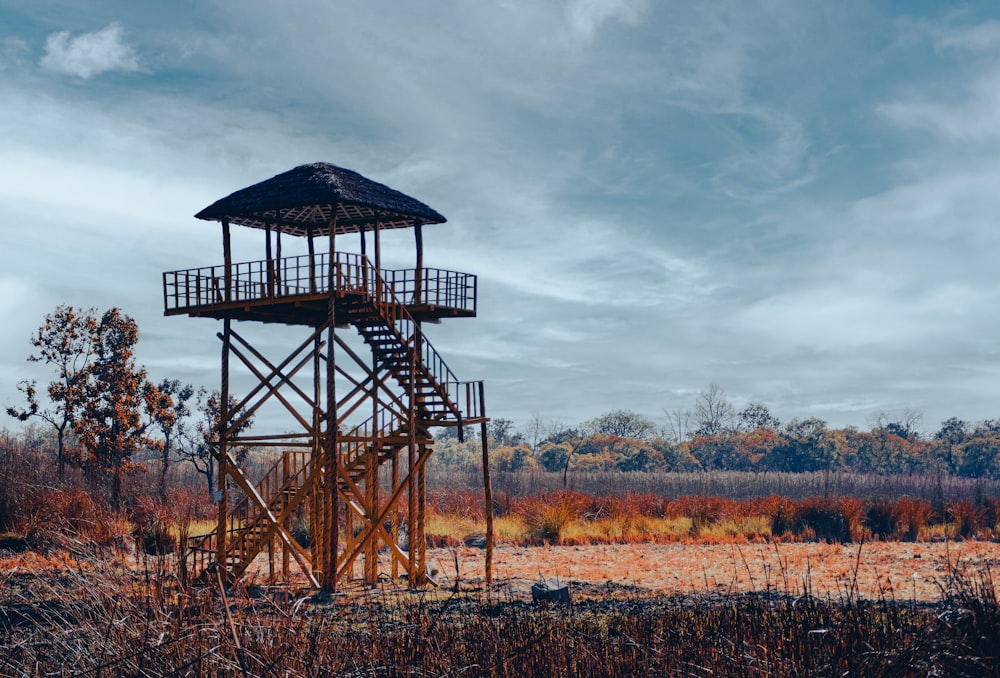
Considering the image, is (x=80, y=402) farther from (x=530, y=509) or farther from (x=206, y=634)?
(x=206, y=634)

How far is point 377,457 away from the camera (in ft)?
85.9

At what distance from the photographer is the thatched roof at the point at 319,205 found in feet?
78.9

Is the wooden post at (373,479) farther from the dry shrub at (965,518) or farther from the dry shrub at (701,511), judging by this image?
the dry shrub at (965,518)

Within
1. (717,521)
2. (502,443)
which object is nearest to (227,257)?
(717,521)

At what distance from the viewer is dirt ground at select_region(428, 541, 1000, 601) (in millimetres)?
23688

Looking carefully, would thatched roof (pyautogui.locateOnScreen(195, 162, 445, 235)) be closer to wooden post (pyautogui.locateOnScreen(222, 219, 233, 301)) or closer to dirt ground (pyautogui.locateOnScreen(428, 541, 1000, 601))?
wooden post (pyautogui.locateOnScreen(222, 219, 233, 301))

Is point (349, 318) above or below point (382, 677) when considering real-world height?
above

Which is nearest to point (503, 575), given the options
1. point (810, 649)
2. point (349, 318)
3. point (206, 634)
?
point (349, 318)

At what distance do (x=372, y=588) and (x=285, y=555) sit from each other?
3.41 m

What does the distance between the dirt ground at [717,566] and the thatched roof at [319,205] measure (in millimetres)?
8375

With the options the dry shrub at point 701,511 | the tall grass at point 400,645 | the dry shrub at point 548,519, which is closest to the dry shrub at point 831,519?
the dry shrub at point 701,511

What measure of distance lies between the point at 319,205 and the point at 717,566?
1469 centimetres

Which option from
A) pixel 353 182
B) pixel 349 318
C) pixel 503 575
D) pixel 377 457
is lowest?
pixel 503 575

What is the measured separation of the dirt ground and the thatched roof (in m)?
8.37
